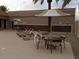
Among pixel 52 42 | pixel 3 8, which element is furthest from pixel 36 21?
pixel 52 42

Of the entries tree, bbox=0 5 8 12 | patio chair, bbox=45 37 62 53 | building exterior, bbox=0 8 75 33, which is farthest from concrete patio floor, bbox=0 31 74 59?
tree, bbox=0 5 8 12

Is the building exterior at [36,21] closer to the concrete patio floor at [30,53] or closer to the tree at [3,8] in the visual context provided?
the tree at [3,8]

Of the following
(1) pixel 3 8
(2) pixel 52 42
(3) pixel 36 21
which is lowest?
(2) pixel 52 42

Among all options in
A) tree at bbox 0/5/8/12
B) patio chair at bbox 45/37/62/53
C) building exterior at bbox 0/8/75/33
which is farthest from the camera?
tree at bbox 0/5/8/12

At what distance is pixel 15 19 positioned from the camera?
34.7 m

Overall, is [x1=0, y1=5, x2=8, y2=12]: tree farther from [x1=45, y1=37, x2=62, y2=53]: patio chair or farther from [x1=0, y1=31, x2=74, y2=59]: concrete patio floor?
[x1=45, y1=37, x2=62, y2=53]: patio chair

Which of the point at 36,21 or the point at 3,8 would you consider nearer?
the point at 36,21

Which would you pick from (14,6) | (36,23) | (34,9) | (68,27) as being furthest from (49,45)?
(14,6)

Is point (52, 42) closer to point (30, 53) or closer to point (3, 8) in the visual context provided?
point (30, 53)

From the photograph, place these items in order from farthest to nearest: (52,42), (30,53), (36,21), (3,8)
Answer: (3,8), (36,21), (52,42), (30,53)

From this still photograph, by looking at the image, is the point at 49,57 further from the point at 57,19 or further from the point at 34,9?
the point at 34,9

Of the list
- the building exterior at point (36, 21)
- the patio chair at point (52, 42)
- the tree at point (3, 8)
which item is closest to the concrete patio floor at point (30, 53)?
the patio chair at point (52, 42)

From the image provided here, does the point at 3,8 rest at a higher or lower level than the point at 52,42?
higher

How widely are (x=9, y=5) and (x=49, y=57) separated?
3031cm
